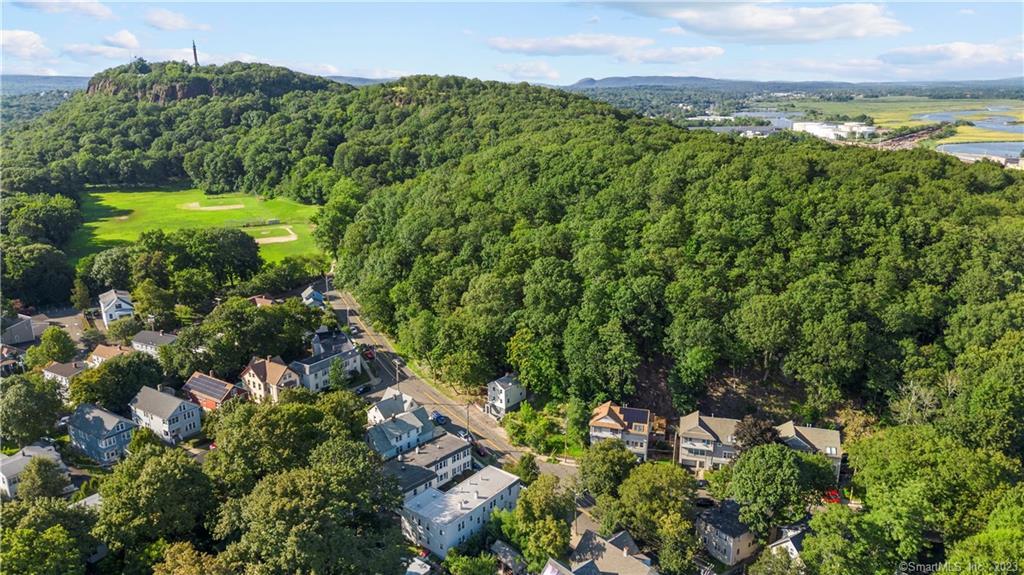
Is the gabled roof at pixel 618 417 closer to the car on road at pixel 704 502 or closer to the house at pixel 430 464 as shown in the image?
the car on road at pixel 704 502

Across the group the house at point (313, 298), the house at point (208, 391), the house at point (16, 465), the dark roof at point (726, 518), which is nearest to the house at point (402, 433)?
the house at point (208, 391)

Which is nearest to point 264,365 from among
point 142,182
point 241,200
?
point 241,200

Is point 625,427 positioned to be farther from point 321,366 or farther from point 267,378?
point 267,378

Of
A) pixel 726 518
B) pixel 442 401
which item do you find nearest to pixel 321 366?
pixel 442 401

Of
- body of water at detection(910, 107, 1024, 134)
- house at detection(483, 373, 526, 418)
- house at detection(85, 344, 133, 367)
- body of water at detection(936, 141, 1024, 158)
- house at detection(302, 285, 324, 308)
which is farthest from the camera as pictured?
body of water at detection(910, 107, 1024, 134)

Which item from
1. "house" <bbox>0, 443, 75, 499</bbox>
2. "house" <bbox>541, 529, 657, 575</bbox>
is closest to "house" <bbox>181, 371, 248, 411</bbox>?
"house" <bbox>0, 443, 75, 499</bbox>

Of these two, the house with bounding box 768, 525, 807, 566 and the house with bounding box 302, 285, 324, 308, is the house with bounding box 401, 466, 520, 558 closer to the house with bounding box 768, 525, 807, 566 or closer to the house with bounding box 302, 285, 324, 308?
the house with bounding box 768, 525, 807, 566
